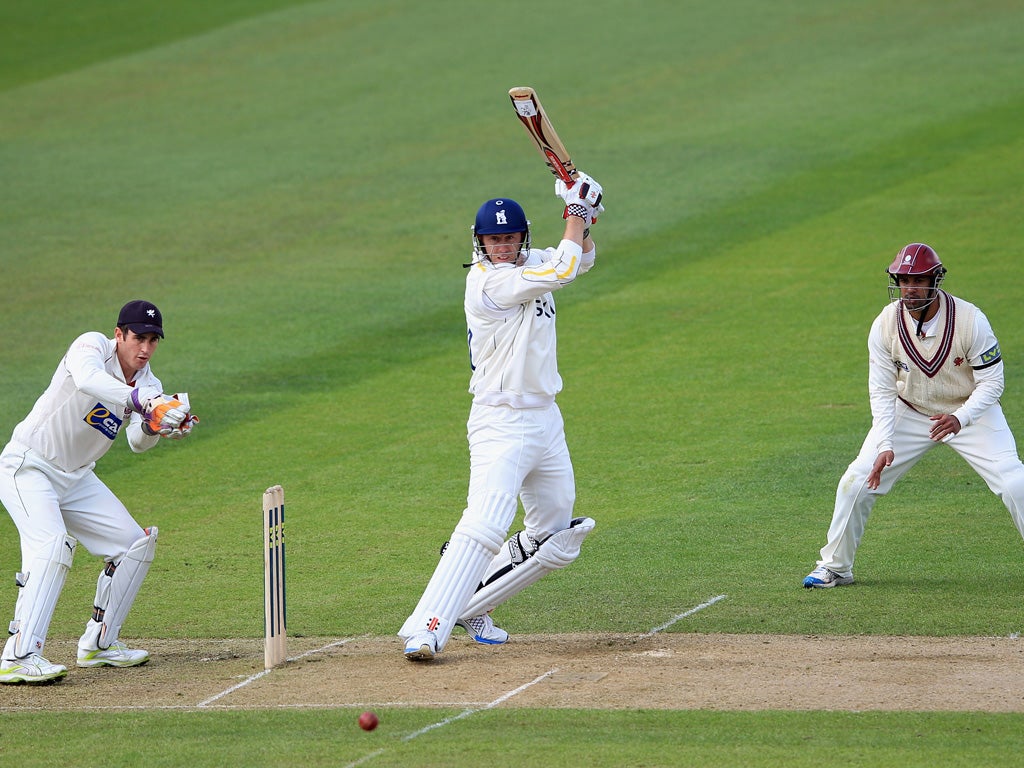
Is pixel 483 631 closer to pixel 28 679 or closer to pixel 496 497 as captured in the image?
pixel 496 497

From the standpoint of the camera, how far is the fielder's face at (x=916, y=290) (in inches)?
363

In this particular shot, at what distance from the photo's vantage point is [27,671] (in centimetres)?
811

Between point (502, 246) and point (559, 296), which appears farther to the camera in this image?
point (559, 296)

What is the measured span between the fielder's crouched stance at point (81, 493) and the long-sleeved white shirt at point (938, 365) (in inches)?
176

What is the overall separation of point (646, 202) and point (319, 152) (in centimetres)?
656

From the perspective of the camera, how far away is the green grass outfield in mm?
9031

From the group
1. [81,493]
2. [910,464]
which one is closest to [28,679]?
[81,493]

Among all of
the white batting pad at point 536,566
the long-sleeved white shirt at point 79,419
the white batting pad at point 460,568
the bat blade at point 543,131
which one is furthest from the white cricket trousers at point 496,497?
the long-sleeved white shirt at point 79,419

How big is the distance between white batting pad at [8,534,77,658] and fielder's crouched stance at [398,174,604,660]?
1982mm

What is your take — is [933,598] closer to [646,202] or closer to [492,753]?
[492,753]

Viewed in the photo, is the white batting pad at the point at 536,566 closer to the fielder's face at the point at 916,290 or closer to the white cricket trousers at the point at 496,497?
the white cricket trousers at the point at 496,497

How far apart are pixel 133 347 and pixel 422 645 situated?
2336 millimetres

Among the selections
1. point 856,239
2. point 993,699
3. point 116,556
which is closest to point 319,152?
point 856,239

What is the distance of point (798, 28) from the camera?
31625 millimetres
